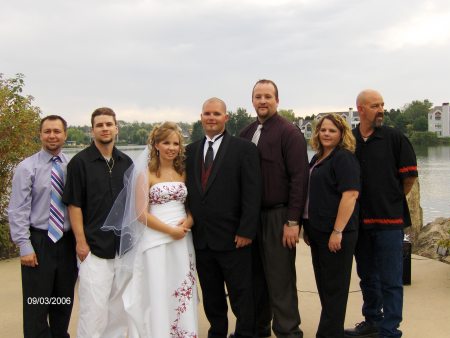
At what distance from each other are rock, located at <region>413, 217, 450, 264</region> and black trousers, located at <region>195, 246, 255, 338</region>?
4.16 metres

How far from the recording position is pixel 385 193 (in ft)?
12.7

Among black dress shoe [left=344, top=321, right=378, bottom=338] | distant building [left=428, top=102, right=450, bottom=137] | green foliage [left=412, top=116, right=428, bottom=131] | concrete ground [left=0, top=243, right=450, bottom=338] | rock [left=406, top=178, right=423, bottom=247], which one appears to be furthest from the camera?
distant building [left=428, top=102, right=450, bottom=137]

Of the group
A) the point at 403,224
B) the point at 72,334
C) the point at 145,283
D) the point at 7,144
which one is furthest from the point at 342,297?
the point at 7,144

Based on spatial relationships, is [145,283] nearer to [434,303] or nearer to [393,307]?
[393,307]

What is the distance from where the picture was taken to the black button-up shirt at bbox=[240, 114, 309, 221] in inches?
150

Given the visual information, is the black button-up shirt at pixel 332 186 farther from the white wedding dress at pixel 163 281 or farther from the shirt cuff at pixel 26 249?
the shirt cuff at pixel 26 249

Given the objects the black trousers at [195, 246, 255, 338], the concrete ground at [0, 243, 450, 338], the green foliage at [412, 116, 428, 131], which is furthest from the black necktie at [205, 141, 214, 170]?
the green foliage at [412, 116, 428, 131]

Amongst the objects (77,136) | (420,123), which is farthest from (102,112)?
(420,123)

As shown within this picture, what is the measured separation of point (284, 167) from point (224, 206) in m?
0.62

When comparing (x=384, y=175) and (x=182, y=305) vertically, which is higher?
(x=384, y=175)

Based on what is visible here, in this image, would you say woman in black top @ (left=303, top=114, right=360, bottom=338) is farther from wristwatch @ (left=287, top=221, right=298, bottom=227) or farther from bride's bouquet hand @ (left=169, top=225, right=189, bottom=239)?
bride's bouquet hand @ (left=169, top=225, right=189, bottom=239)

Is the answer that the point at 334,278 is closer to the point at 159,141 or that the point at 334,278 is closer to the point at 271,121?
the point at 271,121

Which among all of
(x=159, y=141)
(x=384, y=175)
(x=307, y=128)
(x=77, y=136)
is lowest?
(x=384, y=175)

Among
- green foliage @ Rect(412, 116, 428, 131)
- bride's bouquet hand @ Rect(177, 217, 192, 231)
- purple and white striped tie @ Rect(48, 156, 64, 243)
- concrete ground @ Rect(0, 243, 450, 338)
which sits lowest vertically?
concrete ground @ Rect(0, 243, 450, 338)
